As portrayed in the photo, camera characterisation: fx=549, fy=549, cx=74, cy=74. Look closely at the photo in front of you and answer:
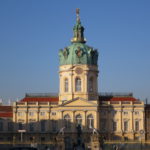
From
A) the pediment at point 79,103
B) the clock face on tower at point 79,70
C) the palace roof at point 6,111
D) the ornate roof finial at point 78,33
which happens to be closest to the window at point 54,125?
the pediment at point 79,103

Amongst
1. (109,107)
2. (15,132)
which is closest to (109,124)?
(109,107)

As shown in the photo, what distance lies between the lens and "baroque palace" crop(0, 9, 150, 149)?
122m

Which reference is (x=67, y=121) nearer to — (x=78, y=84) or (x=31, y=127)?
(x=31, y=127)

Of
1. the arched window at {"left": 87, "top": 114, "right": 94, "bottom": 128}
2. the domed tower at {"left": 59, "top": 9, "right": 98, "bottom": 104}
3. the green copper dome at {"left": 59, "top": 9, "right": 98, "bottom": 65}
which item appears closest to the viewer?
the arched window at {"left": 87, "top": 114, "right": 94, "bottom": 128}

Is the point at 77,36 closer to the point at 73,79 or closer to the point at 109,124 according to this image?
the point at 73,79

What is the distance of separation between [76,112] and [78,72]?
9.46 m

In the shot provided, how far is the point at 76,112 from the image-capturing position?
4818 inches

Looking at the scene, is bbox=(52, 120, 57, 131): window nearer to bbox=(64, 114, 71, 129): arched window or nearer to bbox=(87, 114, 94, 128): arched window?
bbox=(64, 114, 71, 129): arched window

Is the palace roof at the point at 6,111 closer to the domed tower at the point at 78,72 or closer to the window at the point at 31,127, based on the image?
the window at the point at 31,127

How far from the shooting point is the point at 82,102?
122 m

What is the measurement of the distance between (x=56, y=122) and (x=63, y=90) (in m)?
7.55

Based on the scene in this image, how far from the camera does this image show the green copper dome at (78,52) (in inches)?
4973

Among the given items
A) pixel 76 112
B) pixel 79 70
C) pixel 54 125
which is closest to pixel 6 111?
pixel 54 125

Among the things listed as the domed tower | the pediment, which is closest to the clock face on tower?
the domed tower
